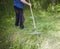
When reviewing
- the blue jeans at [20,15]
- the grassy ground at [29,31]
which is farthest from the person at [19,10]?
the grassy ground at [29,31]

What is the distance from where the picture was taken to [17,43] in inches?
241

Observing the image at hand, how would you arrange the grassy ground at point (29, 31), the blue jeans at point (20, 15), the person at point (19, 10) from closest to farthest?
the grassy ground at point (29, 31) < the person at point (19, 10) < the blue jeans at point (20, 15)

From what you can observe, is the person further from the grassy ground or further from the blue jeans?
the grassy ground

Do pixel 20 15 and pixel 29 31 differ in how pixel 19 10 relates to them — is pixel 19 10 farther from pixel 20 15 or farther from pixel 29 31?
pixel 29 31

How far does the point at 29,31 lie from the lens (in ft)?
22.1

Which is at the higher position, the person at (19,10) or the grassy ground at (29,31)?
the person at (19,10)

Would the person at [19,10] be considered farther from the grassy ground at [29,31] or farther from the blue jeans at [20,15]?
the grassy ground at [29,31]

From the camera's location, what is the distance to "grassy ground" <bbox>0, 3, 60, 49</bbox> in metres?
5.95

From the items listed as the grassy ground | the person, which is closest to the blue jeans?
the person

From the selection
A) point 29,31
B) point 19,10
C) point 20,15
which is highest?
point 19,10

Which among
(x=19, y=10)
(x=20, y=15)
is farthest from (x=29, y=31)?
(x=19, y=10)

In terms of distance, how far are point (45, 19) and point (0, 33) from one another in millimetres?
1921

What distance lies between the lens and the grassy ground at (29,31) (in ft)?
19.5

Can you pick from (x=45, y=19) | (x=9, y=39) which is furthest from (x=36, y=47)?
(x=45, y=19)
